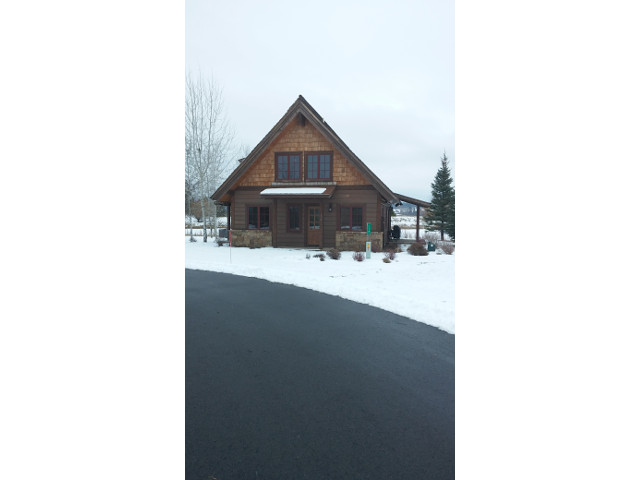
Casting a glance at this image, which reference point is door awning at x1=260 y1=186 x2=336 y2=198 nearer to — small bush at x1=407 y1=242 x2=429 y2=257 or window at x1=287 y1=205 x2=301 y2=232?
window at x1=287 y1=205 x2=301 y2=232

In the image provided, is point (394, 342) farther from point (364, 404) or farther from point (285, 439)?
point (285, 439)

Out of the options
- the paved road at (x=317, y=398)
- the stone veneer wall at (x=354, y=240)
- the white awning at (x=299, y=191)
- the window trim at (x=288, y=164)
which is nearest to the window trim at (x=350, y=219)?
the stone veneer wall at (x=354, y=240)

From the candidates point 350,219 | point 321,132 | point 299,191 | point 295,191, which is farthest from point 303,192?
point 321,132

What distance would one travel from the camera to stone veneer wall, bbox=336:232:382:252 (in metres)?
14.0

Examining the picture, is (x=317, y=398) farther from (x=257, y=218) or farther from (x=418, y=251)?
(x=257, y=218)

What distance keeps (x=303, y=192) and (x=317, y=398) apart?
11.9 m

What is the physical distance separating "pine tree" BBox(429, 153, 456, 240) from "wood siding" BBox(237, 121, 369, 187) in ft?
46.7

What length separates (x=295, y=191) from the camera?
45.8 feet

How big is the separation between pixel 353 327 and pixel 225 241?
14237 mm

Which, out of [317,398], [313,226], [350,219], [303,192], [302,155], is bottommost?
[317,398]
